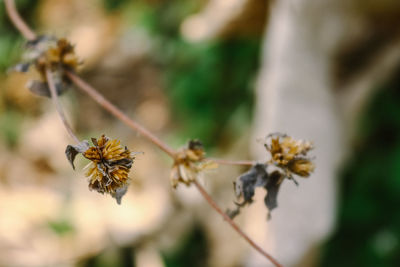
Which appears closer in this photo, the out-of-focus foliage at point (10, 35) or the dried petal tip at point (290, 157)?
the dried petal tip at point (290, 157)

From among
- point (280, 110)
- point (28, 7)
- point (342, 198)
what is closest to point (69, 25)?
point (28, 7)

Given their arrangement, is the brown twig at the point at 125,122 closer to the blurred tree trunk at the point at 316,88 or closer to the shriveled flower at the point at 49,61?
the shriveled flower at the point at 49,61

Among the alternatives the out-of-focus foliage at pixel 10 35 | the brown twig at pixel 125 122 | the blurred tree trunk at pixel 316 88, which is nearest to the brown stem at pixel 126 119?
the brown twig at pixel 125 122

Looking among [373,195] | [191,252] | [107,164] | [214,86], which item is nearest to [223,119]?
[214,86]

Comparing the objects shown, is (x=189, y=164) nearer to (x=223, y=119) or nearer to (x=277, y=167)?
(x=277, y=167)

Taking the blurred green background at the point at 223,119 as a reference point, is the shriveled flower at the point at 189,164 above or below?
below

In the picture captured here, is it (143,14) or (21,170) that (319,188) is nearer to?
(143,14)

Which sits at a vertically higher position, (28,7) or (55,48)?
(28,7)
